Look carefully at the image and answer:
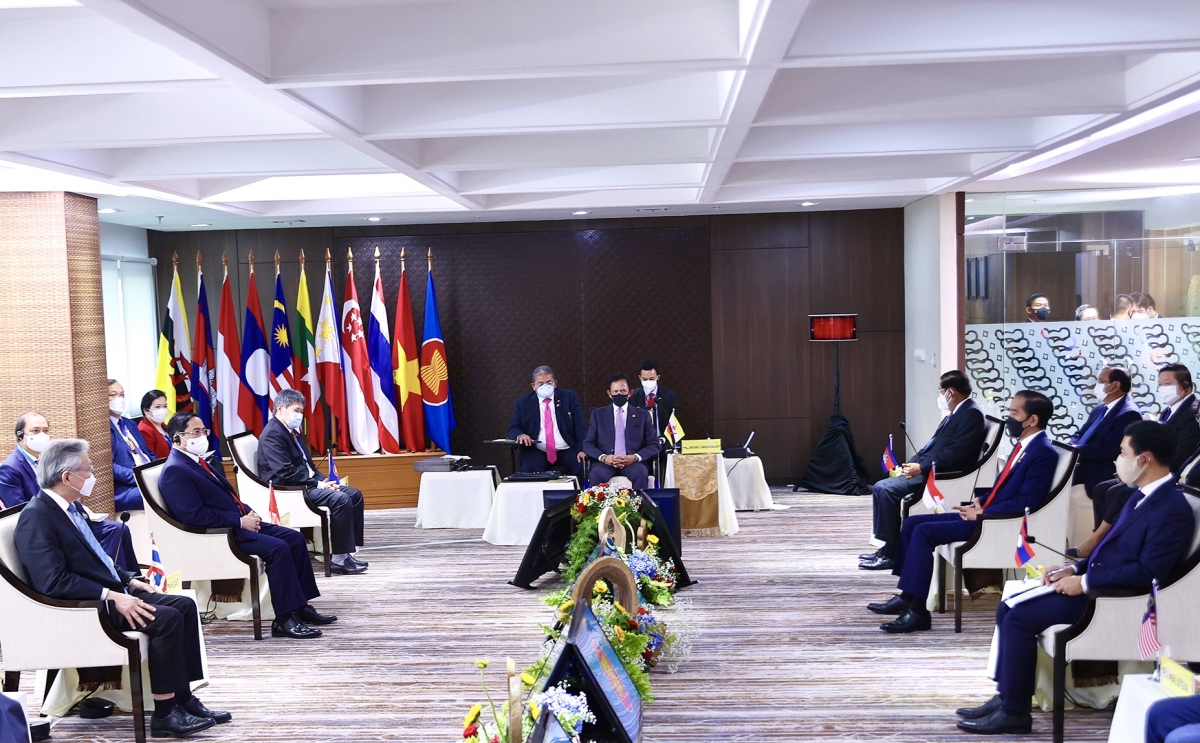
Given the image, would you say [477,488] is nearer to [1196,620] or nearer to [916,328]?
[916,328]

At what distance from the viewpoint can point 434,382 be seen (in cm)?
1082

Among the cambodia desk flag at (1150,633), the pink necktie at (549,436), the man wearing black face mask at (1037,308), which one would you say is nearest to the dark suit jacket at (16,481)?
the pink necktie at (549,436)

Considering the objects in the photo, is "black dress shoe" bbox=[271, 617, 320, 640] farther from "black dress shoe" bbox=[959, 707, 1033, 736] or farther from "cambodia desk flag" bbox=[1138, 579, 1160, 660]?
"cambodia desk flag" bbox=[1138, 579, 1160, 660]

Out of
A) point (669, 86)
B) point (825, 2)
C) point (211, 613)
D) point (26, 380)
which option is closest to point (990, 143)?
point (669, 86)

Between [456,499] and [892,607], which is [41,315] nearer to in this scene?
[456,499]

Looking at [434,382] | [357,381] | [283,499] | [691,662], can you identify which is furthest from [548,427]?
[691,662]

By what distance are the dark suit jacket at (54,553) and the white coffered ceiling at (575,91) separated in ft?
6.34

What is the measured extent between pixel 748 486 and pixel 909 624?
4.04 m

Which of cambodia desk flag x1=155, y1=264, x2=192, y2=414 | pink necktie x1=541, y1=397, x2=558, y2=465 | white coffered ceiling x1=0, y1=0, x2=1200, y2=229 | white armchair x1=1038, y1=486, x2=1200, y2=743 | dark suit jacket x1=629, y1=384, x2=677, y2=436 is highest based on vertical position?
white coffered ceiling x1=0, y1=0, x2=1200, y2=229

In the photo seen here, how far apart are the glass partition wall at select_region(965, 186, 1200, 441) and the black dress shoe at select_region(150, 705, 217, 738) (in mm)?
7939

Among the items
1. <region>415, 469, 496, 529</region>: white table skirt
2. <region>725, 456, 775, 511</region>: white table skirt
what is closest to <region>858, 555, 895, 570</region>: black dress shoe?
<region>725, 456, 775, 511</region>: white table skirt

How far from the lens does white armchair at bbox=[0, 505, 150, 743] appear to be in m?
4.70

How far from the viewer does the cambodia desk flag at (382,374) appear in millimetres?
10594

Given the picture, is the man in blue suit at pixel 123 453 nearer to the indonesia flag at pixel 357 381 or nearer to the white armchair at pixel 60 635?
the indonesia flag at pixel 357 381
